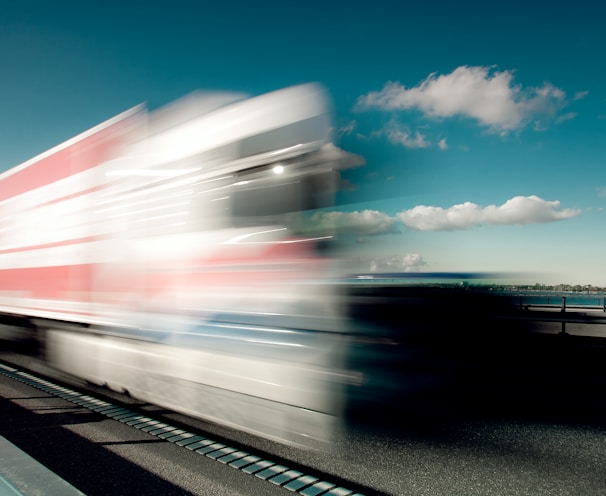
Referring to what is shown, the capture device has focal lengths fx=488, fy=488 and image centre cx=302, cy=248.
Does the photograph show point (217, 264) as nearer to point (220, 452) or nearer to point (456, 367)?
point (220, 452)

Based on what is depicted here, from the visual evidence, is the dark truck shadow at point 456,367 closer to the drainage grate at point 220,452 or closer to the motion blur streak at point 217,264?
the motion blur streak at point 217,264

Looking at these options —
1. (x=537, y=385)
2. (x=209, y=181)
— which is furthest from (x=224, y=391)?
(x=537, y=385)

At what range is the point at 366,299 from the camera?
11938 millimetres

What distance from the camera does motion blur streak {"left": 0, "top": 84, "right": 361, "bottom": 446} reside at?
10.6 ft

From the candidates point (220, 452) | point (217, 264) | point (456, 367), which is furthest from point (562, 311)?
point (217, 264)

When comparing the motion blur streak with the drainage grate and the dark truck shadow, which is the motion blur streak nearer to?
the drainage grate

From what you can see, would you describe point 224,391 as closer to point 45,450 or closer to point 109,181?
point 45,450

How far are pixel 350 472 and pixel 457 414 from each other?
99.8 inches

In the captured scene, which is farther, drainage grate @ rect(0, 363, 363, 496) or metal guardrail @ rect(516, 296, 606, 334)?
metal guardrail @ rect(516, 296, 606, 334)

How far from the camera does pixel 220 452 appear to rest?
391 cm

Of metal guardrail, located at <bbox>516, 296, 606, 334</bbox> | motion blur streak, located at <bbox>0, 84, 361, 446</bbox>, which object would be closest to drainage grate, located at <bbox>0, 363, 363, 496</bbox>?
motion blur streak, located at <bbox>0, 84, 361, 446</bbox>

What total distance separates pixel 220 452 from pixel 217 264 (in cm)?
153

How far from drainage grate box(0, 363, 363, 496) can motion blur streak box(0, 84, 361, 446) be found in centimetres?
→ 32

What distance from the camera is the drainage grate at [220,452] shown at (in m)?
3.29
